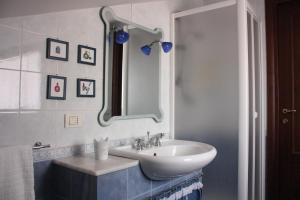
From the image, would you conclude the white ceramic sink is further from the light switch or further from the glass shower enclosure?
the glass shower enclosure

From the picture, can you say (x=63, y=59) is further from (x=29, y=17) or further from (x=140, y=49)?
(x=140, y=49)

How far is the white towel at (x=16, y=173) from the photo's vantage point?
1.05m

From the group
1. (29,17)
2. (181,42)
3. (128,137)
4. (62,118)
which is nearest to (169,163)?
(128,137)

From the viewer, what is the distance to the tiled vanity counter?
1130 mm

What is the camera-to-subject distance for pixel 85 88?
152 centimetres

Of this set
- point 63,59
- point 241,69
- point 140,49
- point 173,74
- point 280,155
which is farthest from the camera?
point 280,155

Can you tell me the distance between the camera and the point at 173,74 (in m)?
2.22

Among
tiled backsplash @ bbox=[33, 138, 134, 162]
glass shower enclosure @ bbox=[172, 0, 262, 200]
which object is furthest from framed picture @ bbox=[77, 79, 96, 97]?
glass shower enclosure @ bbox=[172, 0, 262, 200]

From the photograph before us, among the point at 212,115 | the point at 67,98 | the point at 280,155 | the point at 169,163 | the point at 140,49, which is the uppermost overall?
the point at 140,49

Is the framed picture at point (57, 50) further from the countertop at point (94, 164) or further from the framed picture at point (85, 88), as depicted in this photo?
the countertop at point (94, 164)

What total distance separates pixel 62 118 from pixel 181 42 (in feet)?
4.42

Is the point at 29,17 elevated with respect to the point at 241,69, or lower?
elevated

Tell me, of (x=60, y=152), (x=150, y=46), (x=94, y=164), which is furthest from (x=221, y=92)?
(x=60, y=152)

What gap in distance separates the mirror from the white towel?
1.86 ft
